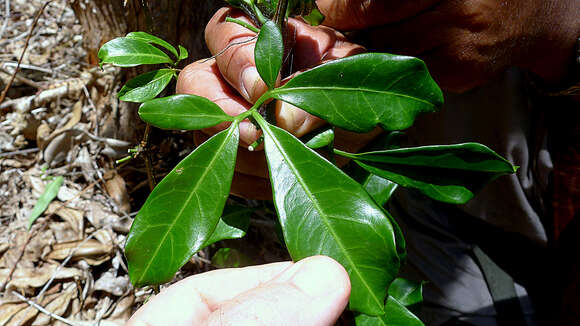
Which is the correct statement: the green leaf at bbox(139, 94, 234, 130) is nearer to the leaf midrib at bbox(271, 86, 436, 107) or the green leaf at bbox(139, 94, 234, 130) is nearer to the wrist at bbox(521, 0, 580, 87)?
the leaf midrib at bbox(271, 86, 436, 107)

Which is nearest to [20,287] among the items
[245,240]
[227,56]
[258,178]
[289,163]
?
[245,240]

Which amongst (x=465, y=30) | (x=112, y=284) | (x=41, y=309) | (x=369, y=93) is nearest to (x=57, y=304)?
(x=41, y=309)

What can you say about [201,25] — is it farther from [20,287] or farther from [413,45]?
[20,287]

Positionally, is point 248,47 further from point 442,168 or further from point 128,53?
point 442,168

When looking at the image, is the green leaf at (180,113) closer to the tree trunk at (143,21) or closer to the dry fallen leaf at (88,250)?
the tree trunk at (143,21)

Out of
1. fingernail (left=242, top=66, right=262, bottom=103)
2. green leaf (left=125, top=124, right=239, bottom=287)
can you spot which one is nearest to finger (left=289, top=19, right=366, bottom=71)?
fingernail (left=242, top=66, right=262, bottom=103)

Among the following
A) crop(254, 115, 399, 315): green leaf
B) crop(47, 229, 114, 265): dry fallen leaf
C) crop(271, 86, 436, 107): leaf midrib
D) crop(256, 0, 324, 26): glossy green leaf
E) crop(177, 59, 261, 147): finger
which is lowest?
crop(47, 229, 114, 265): dry fallen leaf
